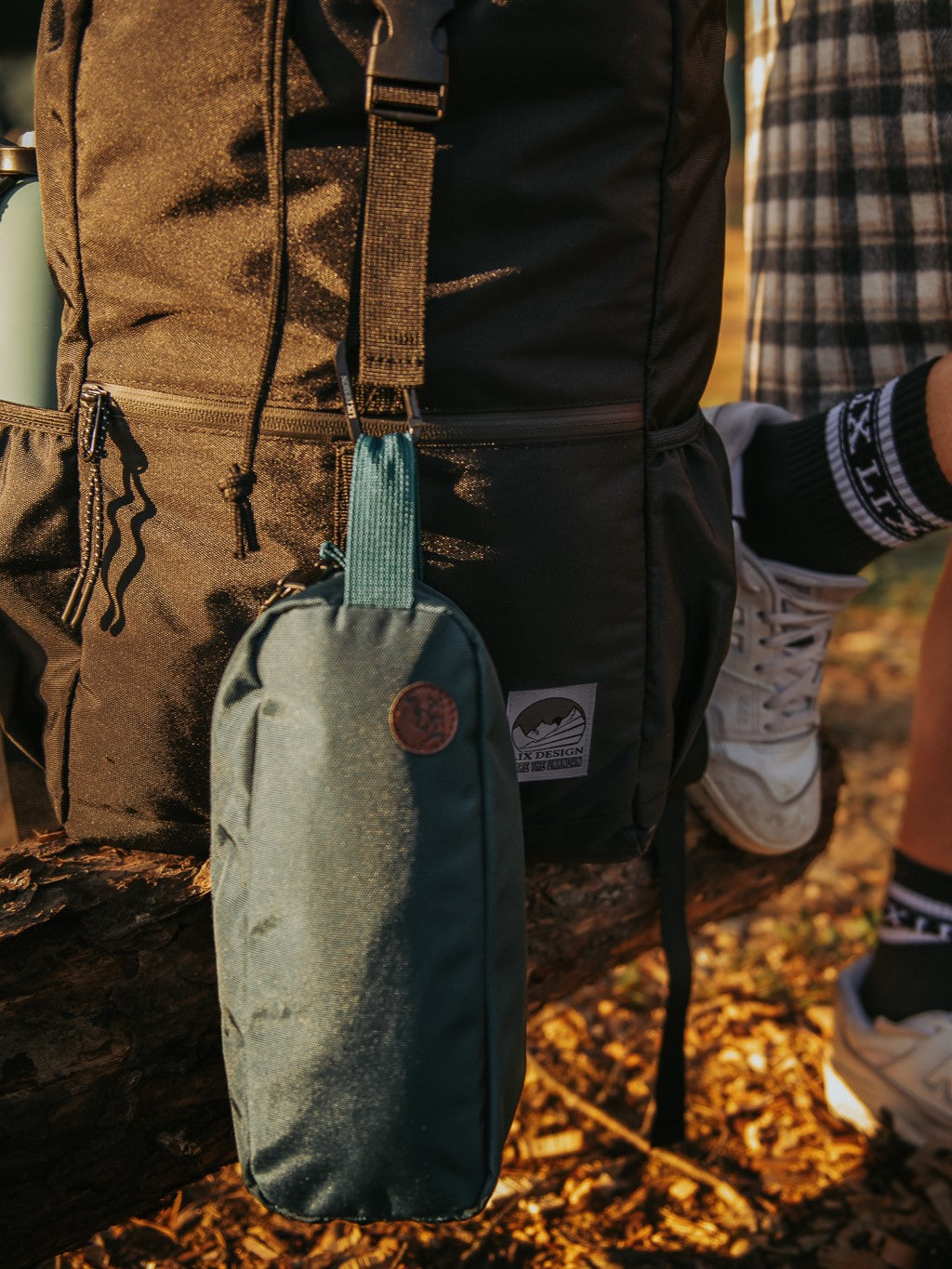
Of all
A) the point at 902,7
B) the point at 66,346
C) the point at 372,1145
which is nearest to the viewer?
the point at 372,1145

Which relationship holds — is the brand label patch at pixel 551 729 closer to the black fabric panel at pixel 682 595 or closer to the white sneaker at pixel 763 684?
the black fabric panel at pixel 682 595

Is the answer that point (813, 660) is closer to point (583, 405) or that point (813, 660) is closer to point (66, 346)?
point (583, 405)

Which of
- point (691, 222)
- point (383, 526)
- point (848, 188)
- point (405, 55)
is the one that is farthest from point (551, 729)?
point (848, 188)

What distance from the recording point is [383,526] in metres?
0.98

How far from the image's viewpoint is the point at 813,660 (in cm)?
162

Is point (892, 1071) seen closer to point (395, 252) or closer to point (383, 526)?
point (383, 526)

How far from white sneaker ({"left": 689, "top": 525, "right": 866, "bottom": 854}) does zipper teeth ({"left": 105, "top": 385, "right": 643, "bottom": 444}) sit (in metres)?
0.49

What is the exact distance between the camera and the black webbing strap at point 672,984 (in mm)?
1562

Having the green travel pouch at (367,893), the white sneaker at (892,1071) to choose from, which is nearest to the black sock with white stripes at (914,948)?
the white sneaker at (892,1071)

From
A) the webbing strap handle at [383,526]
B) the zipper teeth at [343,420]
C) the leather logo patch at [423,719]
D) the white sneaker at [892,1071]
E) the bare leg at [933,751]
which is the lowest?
the white sneaker at [892,1071]

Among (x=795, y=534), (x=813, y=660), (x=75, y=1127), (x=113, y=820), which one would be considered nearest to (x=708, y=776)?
(x=813, y=660)

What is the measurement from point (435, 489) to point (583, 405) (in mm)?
177

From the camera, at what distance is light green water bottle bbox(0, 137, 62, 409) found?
124cm

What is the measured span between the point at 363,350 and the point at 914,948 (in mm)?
1171
